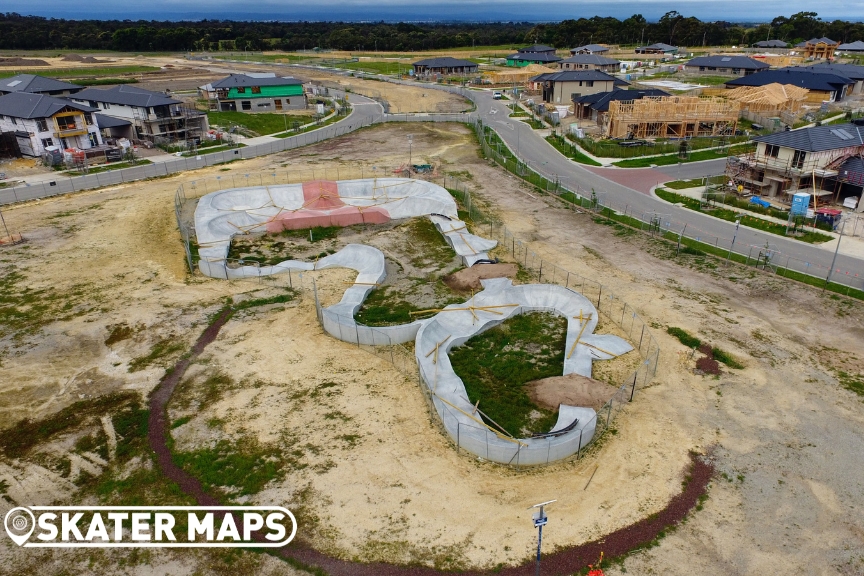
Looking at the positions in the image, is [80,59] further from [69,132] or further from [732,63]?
[732,63]

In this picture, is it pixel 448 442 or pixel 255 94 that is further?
pixel 255 94

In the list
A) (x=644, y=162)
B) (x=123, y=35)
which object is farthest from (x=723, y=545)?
(x=123, y=35)

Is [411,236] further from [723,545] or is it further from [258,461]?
[723,545]

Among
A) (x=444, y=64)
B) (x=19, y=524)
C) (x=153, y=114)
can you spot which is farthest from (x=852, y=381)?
(x=444, y=64)

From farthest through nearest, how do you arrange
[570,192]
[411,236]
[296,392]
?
1. [570,192]
2. [411,236]
3. [296,392]

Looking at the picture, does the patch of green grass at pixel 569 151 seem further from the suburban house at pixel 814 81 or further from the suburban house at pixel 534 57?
the suburban house at pixel 534 57

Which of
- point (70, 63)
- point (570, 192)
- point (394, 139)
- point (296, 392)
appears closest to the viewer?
point (296, 392)

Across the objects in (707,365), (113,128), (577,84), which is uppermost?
(577,84)
